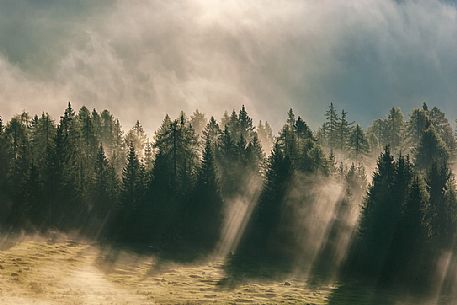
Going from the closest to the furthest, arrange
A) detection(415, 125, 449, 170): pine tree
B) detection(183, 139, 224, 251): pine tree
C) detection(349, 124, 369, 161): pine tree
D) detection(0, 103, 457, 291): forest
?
1. detection(0, 103, 457, 291): forest
2. detection(183, 139, 224, 251): pine tree
3. detection(415, 125, 449, 170): pine tree
4. detection(349, 124, 369, 161): pine tree

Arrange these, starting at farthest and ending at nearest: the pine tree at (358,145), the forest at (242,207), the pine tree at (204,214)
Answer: the pine tree at (358,145)
the pine tree at (204,214)
the forest at (242,207)

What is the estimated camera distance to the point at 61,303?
38.9 metres

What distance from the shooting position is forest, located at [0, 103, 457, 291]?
223 ft

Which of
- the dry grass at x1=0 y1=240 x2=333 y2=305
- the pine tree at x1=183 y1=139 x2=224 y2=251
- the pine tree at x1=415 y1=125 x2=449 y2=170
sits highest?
the pine tree at x1=415 y1=125 x2=449 y2=170

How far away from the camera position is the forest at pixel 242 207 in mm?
67875

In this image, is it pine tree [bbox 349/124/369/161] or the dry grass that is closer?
the dry grass

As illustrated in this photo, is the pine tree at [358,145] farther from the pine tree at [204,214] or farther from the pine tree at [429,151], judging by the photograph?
the pine tree at [204,214]

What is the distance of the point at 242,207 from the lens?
3204 inches

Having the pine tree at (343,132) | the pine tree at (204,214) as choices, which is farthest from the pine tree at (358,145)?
the pine tree at (204,214)

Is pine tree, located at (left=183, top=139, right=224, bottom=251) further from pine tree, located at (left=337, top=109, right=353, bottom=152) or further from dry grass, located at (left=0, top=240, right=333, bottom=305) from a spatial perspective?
pine tree, located at (left=337, top=109, right=353, bottom=152)

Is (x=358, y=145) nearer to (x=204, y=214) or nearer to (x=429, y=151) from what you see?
(x=429, y=151)

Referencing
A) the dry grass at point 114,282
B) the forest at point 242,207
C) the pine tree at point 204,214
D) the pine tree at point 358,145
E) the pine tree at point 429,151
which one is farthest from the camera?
the pine tree at point 358,145

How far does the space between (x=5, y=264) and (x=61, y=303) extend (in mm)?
13293

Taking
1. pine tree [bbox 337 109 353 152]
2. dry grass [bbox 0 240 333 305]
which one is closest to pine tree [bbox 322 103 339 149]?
pine tree [bbox 337 109 353 152]
